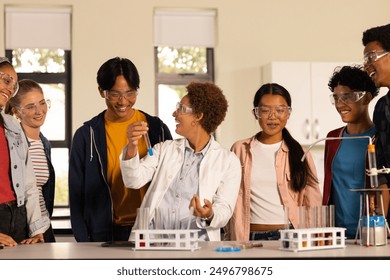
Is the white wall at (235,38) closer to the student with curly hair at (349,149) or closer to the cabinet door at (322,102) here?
the cabinet door at (322,102)

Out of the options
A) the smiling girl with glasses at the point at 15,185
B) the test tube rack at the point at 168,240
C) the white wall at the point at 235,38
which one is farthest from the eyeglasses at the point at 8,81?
the white wall at the point at 235,38

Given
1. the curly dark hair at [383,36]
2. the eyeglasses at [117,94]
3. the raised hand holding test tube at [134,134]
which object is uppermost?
the curly dark hair at [383,36]

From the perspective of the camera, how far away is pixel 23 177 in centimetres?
316

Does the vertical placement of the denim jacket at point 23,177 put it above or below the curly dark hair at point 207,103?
below

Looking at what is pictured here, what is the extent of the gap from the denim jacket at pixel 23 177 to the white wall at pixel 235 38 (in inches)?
125

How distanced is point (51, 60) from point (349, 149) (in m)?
4.01

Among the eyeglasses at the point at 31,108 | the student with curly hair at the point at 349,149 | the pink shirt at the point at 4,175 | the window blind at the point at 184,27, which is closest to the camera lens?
the pink shirt at the point at 4,175

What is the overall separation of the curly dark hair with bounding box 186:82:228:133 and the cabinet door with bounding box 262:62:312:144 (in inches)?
117

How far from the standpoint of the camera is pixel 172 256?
8.22 feet

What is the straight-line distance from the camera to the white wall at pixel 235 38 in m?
6.43

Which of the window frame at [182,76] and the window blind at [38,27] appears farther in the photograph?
the window frame at [182,76]

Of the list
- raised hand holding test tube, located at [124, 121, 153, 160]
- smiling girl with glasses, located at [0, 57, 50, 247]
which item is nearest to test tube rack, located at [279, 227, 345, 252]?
raised hand holding test tube, located at [124, 121, 153, 160]

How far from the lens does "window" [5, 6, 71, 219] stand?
647 centimetres
